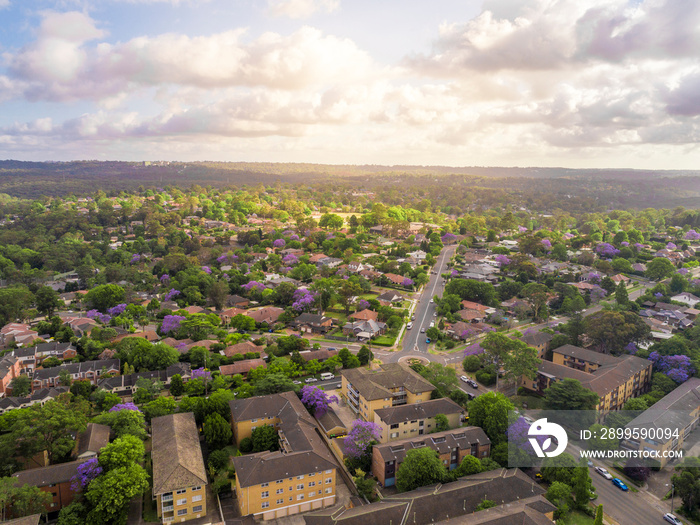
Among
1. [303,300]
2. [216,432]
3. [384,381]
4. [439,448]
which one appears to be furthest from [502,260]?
[216,432]

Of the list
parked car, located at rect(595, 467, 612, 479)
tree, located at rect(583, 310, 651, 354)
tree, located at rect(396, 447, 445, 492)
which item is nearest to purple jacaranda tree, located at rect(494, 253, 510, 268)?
tree, located at rect(583, 310, 651, 354)

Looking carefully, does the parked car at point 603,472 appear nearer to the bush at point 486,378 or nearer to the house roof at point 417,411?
the house roof at point 417,411

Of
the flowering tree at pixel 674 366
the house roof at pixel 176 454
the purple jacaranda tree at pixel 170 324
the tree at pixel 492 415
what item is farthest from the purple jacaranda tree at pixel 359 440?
the flowering tree at pixel 674 366

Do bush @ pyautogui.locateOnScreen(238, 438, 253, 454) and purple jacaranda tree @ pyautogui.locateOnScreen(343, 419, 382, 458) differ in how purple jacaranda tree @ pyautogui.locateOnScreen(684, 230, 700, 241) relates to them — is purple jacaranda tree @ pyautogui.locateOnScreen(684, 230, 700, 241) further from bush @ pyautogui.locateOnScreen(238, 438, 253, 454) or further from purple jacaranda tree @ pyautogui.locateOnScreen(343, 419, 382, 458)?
bush @ pyautogui.locateOnScreen(238, 438, 253, 454)

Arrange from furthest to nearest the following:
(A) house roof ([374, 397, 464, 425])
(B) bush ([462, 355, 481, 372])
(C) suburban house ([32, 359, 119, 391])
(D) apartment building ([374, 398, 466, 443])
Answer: (B) bush ([462, 355, 481, 372]), (C) suburban house ([32, 359, 119, 391]), (A) house roof ([374, 397, 464, 425]), (D) apartment building ([374, 398, 466, 443])

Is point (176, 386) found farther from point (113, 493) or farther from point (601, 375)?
point (601, 375)
